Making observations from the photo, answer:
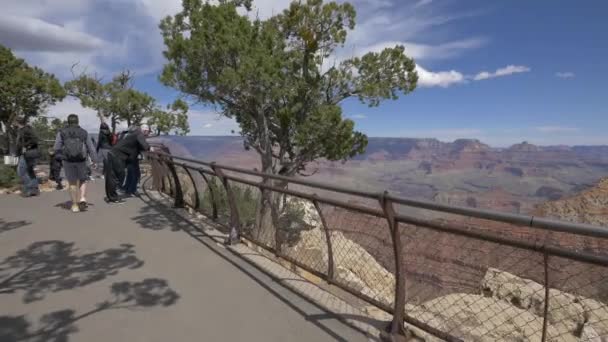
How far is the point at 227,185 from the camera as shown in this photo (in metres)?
5.11

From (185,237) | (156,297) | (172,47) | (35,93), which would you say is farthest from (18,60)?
(156,297)

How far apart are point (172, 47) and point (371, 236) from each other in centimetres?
1065

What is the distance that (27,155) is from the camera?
8.41m

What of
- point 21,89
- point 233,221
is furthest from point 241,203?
point 21,89

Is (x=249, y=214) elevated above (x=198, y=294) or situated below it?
below

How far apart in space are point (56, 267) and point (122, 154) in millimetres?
4259

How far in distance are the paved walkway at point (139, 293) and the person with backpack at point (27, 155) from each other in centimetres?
334

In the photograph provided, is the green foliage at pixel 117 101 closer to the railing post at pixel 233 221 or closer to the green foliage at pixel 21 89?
the green foliage at pixel 21 89

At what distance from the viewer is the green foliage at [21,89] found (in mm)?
22547

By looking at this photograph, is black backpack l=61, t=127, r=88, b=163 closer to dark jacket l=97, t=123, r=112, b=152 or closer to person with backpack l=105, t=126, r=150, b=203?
person with backpack l=105, t=126, r=150, b=203

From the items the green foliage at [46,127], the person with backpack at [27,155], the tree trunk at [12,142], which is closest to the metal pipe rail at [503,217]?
the person with backpack at [27,155]

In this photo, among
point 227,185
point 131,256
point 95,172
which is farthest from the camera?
point 95,172

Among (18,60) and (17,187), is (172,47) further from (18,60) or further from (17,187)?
(18,60)

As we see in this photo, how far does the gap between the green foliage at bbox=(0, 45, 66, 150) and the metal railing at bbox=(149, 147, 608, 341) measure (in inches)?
816
